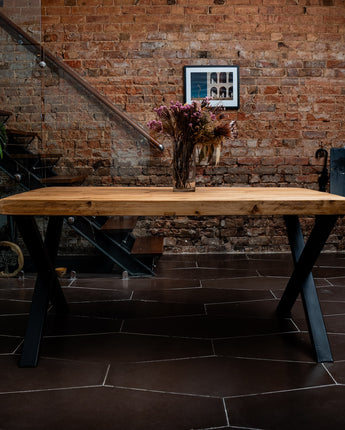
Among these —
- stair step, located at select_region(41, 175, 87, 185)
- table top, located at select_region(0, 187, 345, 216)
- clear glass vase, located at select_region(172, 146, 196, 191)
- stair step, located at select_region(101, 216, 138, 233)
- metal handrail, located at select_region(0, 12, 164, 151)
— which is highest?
metal handrail, located at select_region(0, 12, 164, 151)

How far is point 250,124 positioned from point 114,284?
2.22m

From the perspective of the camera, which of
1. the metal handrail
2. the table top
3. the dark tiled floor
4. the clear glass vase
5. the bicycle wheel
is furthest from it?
the bicycle wheel

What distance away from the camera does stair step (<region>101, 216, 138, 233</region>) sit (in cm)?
371

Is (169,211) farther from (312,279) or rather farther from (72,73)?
(72,73)

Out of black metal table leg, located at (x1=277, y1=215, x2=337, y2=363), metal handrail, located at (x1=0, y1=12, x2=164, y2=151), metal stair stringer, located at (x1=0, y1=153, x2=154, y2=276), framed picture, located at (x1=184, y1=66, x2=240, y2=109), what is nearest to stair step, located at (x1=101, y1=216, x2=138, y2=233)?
metal stair stringer, located at (x1=0, y1=153, x2=154, y2=276)

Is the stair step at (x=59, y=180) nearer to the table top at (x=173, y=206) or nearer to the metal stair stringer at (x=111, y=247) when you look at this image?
the metal stair stringer at (x=111, y=247)

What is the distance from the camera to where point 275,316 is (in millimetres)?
2652

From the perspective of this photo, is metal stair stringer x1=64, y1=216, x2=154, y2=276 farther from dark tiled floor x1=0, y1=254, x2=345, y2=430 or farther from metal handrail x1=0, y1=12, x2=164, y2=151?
metal handrail x1=0, y1=12, x2=164, y2=151

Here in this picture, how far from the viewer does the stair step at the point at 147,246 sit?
3.66 metres

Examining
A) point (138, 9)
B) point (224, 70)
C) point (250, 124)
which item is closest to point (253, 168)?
point (250, 124)

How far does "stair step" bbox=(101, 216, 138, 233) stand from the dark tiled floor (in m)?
0.51

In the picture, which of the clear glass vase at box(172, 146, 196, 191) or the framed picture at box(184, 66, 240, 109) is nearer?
the clear glass vase at box(172, 146, 196, 191)

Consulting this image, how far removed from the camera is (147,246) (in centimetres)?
388

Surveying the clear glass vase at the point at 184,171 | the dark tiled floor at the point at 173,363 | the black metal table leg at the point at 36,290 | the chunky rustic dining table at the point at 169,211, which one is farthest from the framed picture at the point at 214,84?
the black metal table leg at the point at 36,290
